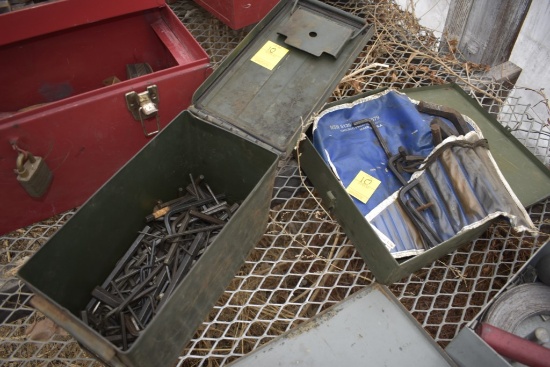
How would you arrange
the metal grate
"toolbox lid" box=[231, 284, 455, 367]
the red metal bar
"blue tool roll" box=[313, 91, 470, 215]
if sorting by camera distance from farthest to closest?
"blue tool roll" box=[313, 91, 470, 215] → the metal grate → "toolbox lid" box=[231, 284, 455, 367] → the red metal bar

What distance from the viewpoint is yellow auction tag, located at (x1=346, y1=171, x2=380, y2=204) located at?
4.84ft

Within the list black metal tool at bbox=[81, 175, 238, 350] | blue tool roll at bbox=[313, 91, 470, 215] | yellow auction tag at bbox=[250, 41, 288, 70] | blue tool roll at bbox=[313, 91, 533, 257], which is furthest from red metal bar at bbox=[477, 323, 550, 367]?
yellow auction tag at bbox=[250, 41, 288, 70]

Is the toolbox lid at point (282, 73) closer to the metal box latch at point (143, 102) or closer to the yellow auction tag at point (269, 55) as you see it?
the yellow auction tag at point (269, 55)

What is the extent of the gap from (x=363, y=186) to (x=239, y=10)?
3.29ft

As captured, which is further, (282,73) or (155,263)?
(282,73)

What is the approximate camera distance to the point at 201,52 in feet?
5.08

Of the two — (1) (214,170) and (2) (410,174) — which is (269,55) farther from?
(2) (410,174)

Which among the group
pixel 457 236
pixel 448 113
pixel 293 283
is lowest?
pixel 293 283

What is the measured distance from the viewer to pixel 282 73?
5.14 feet

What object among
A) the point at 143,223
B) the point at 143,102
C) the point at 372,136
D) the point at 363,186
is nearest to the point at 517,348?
the point at 363,186

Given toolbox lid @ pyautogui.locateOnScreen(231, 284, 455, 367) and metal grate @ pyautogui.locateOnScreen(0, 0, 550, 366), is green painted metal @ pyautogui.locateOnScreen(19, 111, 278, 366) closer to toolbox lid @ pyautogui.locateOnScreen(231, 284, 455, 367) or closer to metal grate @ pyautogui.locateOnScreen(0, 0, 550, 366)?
metal grate @ pyautogui.locateOnScreen(0, 0, 550, 366)

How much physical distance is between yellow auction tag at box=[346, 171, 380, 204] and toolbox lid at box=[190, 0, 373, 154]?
11.5 inches

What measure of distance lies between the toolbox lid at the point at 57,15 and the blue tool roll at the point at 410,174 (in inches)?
35.0

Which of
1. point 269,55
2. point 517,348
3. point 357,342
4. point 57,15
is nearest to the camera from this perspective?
point 517,348
